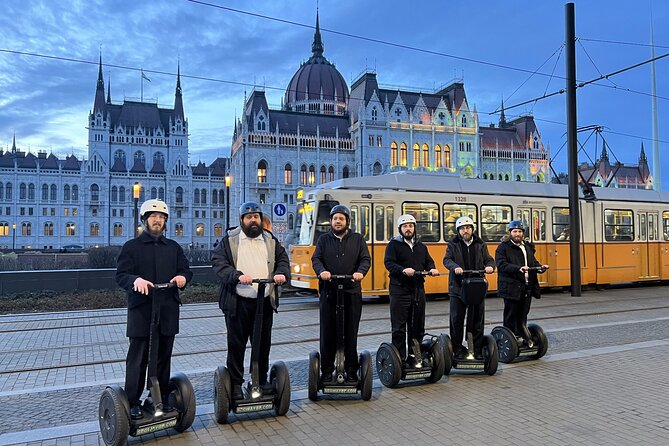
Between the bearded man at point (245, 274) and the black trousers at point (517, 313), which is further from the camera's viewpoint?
the black trousers at point (517, 313)

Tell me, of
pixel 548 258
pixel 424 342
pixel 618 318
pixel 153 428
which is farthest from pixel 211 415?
pixel 548 258

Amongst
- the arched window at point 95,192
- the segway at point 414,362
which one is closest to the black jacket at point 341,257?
the segway at point 414,362

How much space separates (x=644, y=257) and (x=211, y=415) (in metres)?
18.8

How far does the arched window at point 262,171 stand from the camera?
81.2 metres

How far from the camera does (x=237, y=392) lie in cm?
507

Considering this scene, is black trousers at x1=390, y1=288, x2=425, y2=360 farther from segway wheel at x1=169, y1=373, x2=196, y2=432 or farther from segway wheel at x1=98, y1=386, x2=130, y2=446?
segway wheel at x1=98, y1=386, x2=130, y2=446

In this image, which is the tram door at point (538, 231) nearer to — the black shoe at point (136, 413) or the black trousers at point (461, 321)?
the black trousers at point (461, 321)

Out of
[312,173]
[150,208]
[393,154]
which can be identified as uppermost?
[393,154]

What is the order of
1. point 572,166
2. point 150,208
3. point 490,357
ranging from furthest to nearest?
point 572,166
point 490,357
point 150,208

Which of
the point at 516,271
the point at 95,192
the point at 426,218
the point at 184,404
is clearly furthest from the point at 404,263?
the point at 95,192

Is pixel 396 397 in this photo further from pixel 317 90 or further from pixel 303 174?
pixel 317 90

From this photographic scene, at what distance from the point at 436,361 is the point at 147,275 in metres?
3.62

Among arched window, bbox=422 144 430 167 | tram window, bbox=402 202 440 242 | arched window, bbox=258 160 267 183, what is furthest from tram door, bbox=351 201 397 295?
arched window, bbox=422 144 430 167

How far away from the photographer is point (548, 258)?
1691 centimetres
